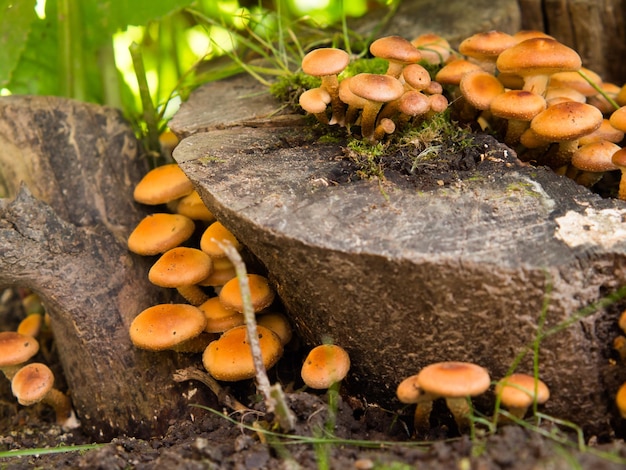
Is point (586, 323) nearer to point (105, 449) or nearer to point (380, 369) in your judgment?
point (380, 369)

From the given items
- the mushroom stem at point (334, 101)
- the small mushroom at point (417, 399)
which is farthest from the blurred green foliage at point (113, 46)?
the small mushroom at point (417, 399)

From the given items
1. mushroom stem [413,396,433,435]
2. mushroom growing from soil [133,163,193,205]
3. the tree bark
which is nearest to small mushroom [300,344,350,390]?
mushroom stem [413,396,433,435]

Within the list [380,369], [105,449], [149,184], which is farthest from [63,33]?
[380,369]

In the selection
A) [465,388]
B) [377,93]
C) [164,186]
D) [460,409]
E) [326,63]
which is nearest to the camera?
[465,388]

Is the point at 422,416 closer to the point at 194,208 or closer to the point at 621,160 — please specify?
the point at 621,160

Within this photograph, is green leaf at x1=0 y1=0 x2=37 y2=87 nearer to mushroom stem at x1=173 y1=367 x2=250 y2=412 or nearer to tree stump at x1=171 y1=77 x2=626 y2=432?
tree stump at x1=171 y1=77 x2=626 y2=432

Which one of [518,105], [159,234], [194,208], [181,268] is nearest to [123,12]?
[194,208]
